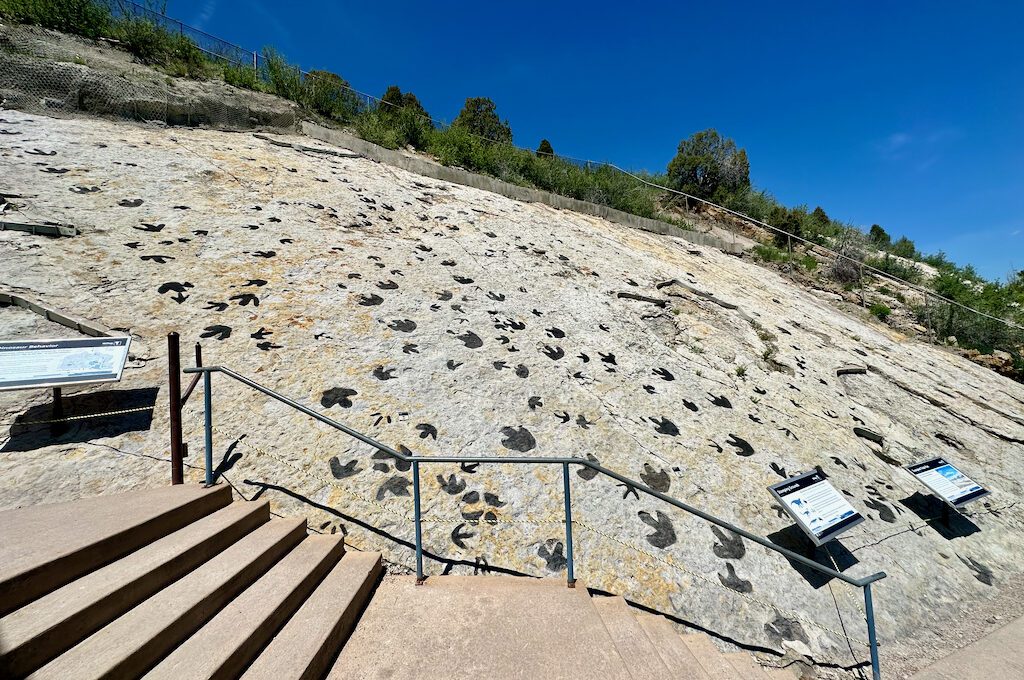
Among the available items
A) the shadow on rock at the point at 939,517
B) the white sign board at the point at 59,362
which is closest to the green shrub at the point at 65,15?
the white sign board at the point at 59,362

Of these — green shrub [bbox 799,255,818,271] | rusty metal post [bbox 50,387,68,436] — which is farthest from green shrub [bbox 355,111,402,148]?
green shrub [bbox 799,255,818,271]

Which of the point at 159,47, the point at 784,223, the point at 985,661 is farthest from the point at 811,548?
the point at 784,223

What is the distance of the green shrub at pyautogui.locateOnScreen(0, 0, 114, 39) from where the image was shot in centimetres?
926

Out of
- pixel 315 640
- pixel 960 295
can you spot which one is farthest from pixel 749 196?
pixel 315 640

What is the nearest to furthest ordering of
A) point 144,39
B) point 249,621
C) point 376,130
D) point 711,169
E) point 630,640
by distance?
point 249,621 < point 630,640 < point 144,39 < point 376,130 < point 711,169

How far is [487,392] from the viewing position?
4.94m

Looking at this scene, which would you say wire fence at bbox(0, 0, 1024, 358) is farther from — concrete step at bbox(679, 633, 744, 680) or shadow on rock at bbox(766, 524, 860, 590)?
concrete step at bbox(679, 633, 744, 680)

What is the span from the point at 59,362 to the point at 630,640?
5.09 metres

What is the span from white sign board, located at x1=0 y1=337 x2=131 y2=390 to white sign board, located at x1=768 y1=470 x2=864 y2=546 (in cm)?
629

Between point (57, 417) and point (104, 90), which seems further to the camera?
point (104, 90)

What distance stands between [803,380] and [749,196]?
1641cm

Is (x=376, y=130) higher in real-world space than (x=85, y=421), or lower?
higher

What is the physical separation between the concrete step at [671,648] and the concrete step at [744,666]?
13.3 inches

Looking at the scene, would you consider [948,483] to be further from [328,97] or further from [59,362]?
[328,97]
